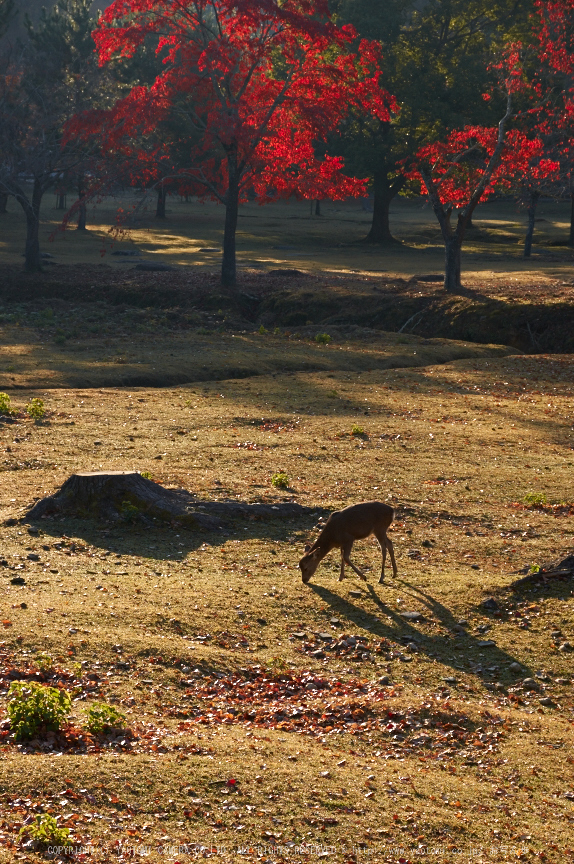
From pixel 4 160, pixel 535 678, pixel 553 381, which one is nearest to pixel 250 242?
pixel 4 160

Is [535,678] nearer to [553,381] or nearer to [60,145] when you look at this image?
[553,381]

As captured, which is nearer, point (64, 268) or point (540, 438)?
point (540, 438)

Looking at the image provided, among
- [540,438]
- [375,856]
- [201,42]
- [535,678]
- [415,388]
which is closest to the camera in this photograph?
[375,856]

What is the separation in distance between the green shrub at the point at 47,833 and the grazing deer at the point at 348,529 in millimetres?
7142

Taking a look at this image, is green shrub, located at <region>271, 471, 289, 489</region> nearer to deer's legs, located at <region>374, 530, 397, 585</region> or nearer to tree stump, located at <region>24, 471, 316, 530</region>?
tree stump, located at <region>24, 471, 316, 530</region>

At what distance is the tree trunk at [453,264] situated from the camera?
42.5 meters

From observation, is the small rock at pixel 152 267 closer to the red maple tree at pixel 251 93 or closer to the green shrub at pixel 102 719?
the red maple tree at pixel 251 93

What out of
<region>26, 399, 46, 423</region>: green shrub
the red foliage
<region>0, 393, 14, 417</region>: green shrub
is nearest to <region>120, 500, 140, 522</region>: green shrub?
<region>26, 399, 46, 423</region>: green shrub

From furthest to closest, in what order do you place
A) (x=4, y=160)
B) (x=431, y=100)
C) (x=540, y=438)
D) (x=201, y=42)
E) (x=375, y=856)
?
1. (x=431, y=100)
2. (x=4, y=160)
3. (x=201, y=42)
4. (x=540, y=438)
5. (x=375, y=856)

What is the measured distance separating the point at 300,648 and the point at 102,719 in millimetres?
3483

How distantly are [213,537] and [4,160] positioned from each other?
4113 centimetres

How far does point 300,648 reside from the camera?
11664mm

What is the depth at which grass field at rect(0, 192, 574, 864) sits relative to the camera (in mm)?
7523

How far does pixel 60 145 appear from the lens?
2019 inches
